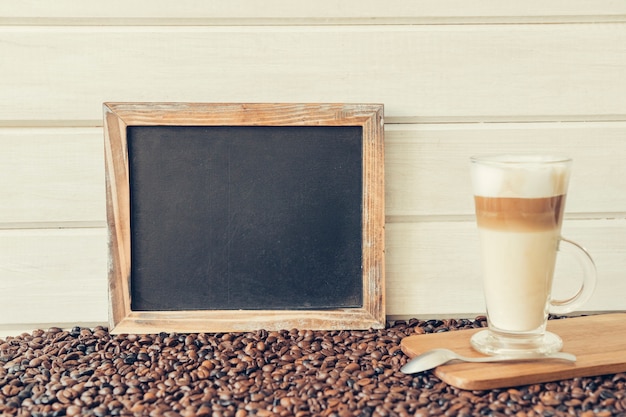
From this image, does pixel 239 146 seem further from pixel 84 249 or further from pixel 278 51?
pixel 84 249

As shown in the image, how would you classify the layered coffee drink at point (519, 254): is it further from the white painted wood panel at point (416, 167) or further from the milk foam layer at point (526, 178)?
the white painted wood panel at point (416, 167)

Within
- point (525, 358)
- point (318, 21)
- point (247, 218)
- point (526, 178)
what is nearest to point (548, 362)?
point (525, 358)

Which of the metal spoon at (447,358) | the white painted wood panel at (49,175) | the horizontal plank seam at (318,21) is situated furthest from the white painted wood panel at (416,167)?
the metal spoon at (447,358)

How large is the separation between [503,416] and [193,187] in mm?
642

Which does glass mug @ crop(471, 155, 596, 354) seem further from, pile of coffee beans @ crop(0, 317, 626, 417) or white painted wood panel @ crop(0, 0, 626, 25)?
white painted wood panel @ crop(0, 0, 626, 25)

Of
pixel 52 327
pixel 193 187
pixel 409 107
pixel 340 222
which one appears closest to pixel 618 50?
pixel 409 107

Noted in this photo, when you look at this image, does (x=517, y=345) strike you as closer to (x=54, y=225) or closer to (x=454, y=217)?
(x=454, y=217)

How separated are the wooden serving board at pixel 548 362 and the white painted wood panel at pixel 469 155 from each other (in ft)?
0.77

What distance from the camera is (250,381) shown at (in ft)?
2.97

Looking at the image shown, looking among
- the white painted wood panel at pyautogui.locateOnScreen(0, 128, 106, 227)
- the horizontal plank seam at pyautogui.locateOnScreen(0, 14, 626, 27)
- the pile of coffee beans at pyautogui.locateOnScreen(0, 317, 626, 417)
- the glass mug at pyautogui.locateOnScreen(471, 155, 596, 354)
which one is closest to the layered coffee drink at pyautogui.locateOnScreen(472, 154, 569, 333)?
the glass mug at pyautogui.locateOnScreen(471, 155, 596, 354)

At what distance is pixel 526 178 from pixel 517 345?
10.2 inches

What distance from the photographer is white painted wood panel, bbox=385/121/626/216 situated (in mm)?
1149

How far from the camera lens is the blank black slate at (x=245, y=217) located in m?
1.12

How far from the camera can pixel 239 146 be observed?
44.1 inches
